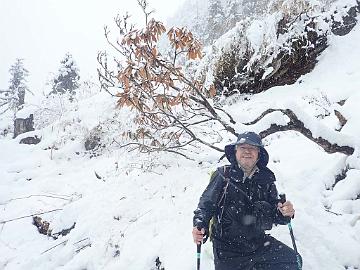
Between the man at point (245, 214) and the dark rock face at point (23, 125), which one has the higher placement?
the dark rock face at point (23, 125)

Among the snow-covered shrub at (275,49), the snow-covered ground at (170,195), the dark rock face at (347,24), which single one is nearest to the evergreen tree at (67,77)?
the snow-covered ground at (170,195)

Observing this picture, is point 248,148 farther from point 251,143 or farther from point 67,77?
point 67,77

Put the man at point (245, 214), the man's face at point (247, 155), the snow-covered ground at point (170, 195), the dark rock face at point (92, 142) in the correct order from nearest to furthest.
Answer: the man at point (245, 214) → the man's face at point (247, 155) → the snow-covered ground at point (170, 195) → the dark rock face at point (92, 142)

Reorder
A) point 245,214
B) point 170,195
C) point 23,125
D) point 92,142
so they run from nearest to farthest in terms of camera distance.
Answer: point 245,214 < point 170,195 < point 92,142 < point 23,125

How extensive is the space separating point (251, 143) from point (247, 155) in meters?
0.13

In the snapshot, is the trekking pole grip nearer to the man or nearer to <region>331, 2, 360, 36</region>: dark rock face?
the man

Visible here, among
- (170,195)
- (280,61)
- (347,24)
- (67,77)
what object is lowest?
(170,195)

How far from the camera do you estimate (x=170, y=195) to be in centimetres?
635

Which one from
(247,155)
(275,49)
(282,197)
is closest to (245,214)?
(282,197)

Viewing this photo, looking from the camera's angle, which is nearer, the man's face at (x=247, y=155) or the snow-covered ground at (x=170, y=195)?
the man's face at (x=247, y=155)

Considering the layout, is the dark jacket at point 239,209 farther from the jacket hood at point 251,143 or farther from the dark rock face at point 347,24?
the dark rock face at point 347,24

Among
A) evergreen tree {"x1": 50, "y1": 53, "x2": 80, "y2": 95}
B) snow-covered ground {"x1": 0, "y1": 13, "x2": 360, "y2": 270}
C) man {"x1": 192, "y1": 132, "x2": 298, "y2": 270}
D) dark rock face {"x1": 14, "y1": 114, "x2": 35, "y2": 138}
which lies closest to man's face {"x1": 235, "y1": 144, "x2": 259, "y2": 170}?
man {"x1": 192, "y1": 132, "x2": 298, "y2": 270}

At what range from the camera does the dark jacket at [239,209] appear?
12.5 ft

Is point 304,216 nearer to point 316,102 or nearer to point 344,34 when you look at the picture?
point 316,102
